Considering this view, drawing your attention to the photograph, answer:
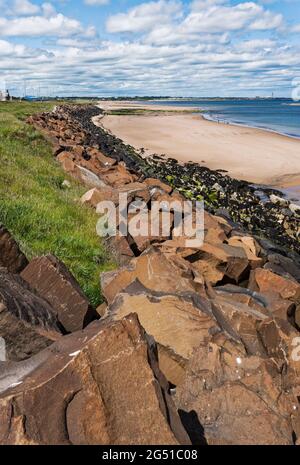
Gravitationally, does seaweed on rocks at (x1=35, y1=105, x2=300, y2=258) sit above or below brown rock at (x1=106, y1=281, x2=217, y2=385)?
below

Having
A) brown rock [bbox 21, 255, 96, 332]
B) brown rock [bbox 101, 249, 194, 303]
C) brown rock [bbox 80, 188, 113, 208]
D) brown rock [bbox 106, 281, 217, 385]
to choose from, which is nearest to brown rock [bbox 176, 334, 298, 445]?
brown rock [bbox 106, 281, 217, 385]

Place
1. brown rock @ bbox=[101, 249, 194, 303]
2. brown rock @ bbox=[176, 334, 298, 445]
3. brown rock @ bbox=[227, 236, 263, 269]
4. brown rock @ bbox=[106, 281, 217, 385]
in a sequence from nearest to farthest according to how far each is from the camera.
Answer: brown rock @ bbox=[176, 334, 298, 445]
brown rock @ bbox=[106, 281, 217, 385]
brown rock @ bbox=[101, 249, 194, 303]
brown rock @ bbox=[227, 236, 263, 269]

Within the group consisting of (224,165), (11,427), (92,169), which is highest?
(11,427)

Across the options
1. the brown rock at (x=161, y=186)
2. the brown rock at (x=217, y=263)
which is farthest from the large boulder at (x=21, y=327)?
the brown rock at (x=161, y=186)

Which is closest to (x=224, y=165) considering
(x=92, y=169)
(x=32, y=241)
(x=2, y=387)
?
(x=92, y=169)

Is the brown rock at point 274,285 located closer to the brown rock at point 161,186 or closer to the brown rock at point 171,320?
the brown rock at point 171,320

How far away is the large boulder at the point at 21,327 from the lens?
383cm

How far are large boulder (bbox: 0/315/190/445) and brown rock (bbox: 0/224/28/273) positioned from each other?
2.36 metres

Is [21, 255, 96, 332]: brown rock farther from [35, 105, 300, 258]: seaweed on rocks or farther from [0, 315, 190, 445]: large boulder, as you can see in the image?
[35, 105, 300, 258]: seaweed on rocks

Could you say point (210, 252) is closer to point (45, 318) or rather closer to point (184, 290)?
point (184, 290)

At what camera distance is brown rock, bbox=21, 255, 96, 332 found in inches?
195

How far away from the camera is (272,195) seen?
784 inches

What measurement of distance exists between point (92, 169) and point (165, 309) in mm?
11931

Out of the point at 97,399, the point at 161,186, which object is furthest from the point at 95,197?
the point at 97,399
